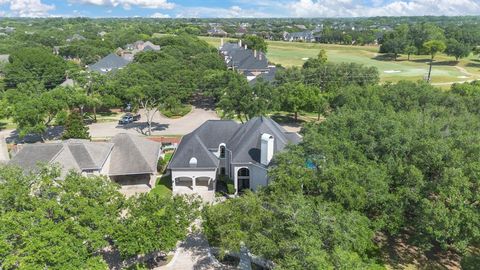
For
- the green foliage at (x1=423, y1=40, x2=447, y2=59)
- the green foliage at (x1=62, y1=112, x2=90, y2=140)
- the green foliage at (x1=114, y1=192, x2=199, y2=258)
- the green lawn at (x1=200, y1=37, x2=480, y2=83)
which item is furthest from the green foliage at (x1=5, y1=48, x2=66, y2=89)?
the green foliage at (x1=423, y1=40, x2=447, y2=59)

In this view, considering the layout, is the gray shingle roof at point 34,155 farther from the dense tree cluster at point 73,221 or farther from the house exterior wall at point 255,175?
the house exterior wall at point 255,175

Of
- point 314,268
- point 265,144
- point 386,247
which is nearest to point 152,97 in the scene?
point 265,144

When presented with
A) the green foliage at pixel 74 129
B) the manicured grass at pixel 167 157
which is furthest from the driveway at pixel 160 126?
the manicured grass at pixel 167 157

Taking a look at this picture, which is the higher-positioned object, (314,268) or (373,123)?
(373,123)

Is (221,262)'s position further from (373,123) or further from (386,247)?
(373,123)

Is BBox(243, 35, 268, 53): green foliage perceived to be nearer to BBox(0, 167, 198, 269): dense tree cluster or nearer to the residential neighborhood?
the residential neighborhood

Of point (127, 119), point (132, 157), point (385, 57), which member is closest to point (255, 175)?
point (132, 157)
